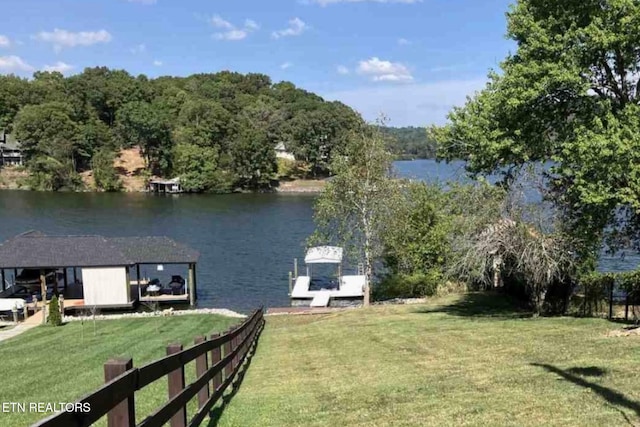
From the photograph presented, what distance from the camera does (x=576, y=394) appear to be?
7.38m

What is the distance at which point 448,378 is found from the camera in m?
8.85

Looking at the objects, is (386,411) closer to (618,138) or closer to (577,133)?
(618,138)

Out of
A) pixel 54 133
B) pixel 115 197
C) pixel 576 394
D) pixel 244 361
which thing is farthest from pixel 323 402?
pixel 54 133

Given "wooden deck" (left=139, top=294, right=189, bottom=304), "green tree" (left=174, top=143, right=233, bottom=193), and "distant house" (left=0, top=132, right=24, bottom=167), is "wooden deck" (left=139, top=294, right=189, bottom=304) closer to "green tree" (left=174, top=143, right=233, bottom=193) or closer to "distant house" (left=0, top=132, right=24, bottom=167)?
"green tree" (left=174, top=143, right=233, bottom=193)

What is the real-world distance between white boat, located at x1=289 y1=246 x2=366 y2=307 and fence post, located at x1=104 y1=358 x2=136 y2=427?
1176 inches

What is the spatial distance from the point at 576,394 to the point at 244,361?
662 centimetres

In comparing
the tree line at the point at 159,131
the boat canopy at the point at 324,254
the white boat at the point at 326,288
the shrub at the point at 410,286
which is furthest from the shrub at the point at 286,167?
the shrub at the point at 410,286

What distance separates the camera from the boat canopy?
1485 inches

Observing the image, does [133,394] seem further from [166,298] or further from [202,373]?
[166,298]

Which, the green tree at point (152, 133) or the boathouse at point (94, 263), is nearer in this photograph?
the boathouse at point (94, 263)

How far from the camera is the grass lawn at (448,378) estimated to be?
21.7ft

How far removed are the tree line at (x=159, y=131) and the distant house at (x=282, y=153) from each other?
1.76 meters

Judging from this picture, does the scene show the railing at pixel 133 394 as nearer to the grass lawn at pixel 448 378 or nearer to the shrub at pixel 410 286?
the grass lawn at pixel 448 378

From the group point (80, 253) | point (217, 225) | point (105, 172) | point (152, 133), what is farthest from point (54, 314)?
point (152, 133)
